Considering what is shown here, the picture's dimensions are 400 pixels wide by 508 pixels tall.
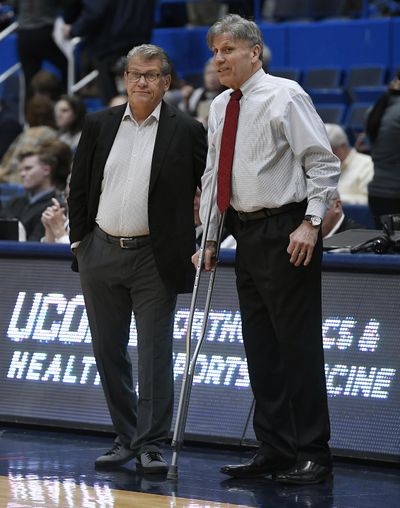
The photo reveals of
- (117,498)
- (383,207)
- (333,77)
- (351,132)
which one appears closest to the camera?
(117,498)

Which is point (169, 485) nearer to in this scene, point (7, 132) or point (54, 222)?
point (54, 222)

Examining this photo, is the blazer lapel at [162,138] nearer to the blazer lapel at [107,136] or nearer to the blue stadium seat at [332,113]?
the blazer lapel at [107,136]

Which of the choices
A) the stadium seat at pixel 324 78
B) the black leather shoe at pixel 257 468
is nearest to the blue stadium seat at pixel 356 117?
the stadium seat at pixel 324 78

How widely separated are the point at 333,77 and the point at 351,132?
1274mm

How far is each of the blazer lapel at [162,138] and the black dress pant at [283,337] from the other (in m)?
0.42

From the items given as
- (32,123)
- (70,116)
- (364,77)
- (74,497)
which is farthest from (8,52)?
(74,497)

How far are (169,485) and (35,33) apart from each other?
9248 millimetres

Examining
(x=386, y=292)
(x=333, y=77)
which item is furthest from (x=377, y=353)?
(x=333, y=77)

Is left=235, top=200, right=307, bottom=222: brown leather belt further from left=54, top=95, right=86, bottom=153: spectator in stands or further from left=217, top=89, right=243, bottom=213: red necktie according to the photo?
left=54, top=95, right=86, bottom=153: spectator in stands

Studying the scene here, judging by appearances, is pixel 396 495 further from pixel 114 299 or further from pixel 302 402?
pixel 114 299

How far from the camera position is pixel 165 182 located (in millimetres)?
6035

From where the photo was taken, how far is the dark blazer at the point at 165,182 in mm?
6012

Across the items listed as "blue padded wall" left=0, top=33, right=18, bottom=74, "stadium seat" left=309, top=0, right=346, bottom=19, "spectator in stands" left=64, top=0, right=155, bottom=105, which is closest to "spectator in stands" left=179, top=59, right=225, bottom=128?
"spectator in stands" left=64, top=0, right=155, bottom=105

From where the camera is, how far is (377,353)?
6402 mm
